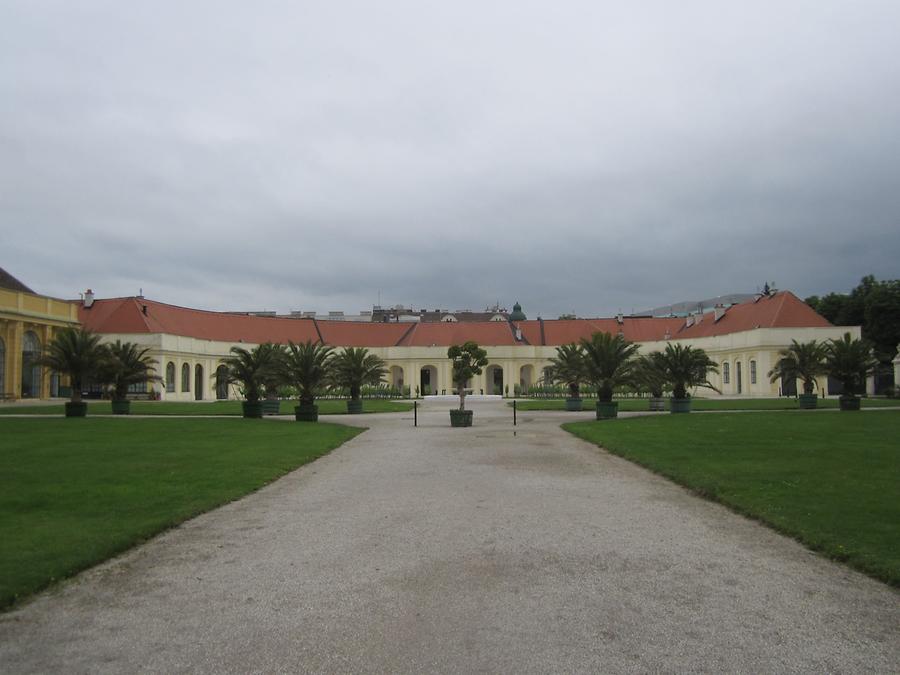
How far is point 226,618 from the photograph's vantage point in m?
5.06

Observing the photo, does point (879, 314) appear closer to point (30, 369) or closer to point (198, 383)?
point (198, 383)

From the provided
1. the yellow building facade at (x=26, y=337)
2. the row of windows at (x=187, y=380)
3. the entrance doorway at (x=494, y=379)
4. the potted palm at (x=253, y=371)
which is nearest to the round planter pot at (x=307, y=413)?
the potted palm at (x=253, y=371)

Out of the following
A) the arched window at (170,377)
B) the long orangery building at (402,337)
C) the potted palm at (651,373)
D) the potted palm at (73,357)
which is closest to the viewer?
the potted palm at (73,357)

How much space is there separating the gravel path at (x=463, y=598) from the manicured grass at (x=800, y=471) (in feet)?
1.57

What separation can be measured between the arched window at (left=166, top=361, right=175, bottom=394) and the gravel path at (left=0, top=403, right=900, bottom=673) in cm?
4557

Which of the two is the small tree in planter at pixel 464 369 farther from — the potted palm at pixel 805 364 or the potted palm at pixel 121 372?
the potted palm at pixel 805 364

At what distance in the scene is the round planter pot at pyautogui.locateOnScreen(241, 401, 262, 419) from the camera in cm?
2738

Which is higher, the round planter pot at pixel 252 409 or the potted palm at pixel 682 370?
the potted palm at pixel 682 370

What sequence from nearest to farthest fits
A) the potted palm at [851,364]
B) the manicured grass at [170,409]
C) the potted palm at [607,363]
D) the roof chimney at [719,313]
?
the potted palm at [607,363]
the potted palm at [851,364]
the manicured grass at [170,409]
the roof chimney at [719,313]

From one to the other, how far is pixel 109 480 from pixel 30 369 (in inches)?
1565

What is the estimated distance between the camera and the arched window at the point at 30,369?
44156mm

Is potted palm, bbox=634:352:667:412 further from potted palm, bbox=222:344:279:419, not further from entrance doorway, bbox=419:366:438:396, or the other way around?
entrance doorway, bbox=419:366:438:396

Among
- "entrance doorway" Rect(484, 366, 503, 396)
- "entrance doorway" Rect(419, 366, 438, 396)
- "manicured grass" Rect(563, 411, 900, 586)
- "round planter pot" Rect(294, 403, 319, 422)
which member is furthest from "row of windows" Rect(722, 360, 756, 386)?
"round planter pot" Rect(294, 403, 319, 422)

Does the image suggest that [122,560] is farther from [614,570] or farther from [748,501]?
[748,501]
